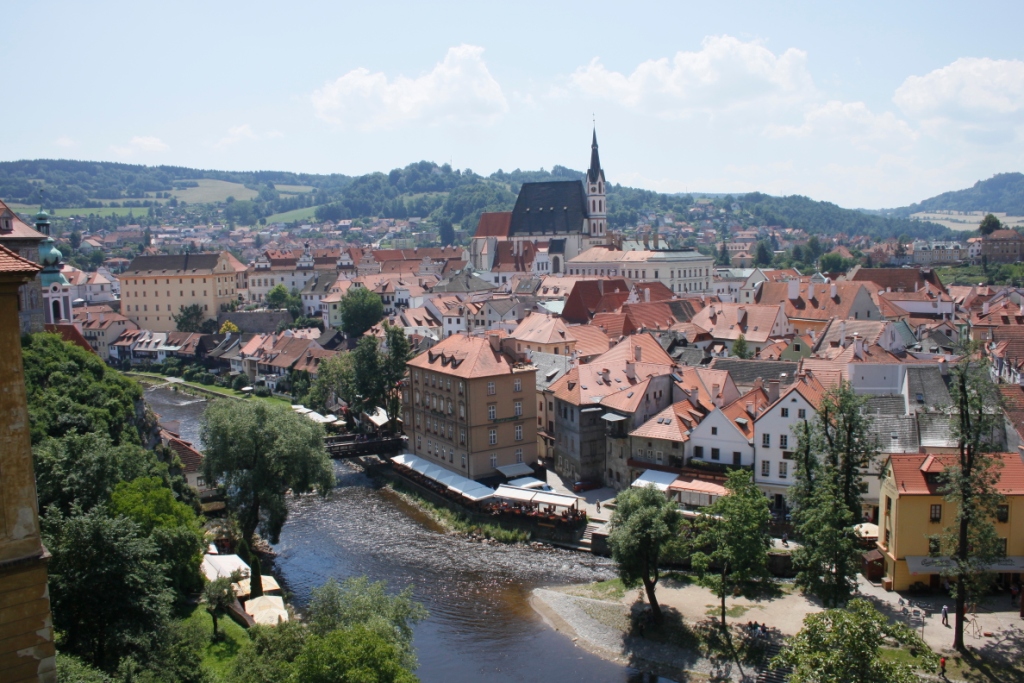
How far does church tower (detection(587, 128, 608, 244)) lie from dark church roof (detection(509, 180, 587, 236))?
1.11 metres

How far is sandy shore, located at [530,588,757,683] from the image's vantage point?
25.1 m

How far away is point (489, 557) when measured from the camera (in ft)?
115

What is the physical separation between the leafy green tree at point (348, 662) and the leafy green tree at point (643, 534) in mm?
11214

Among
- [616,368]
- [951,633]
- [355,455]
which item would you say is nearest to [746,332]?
[616,368]

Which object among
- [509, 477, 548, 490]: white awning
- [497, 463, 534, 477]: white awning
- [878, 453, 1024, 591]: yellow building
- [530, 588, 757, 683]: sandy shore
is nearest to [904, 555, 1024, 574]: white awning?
[878, 453, 1024, 591]: yellow building

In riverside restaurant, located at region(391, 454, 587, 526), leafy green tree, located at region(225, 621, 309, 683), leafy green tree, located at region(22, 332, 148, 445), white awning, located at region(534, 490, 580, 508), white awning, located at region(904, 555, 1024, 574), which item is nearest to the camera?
leafy green tree, located at region(225, 621, 309, 683)

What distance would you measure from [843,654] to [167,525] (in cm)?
1898

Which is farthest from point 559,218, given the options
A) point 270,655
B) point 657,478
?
point 270,655

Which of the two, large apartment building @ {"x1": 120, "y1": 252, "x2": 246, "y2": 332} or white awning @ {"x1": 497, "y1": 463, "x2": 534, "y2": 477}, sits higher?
large apartment building @ {"x1": 120, "y1": 252, "x2": 246, "y2": 332}

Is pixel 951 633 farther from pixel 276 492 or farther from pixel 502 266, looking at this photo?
A: pixel 502 266

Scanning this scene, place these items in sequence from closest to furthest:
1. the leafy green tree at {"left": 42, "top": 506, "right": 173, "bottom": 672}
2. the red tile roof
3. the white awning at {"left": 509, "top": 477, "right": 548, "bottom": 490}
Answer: the red tile roof
the leafy green tree at {"left": 42, "top": 506, "right": 173, "bottom": 672}
the white awning at {"left": 509, "top": 477, "right": 548, "bottom": 490}

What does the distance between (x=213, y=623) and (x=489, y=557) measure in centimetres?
1290

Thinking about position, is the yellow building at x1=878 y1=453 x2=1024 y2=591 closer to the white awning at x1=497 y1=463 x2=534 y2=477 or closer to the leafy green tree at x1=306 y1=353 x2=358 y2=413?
the white awning at x1=497 y1=463 x2=534 y2=477

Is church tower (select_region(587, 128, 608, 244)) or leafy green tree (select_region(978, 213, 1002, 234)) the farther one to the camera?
leafy green tree (select_region(978, 213, 1002, 234))
